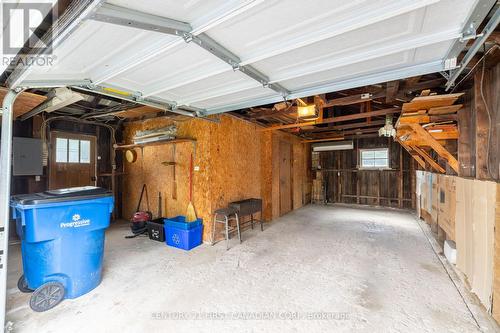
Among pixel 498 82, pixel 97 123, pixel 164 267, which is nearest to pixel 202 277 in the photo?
pixel 164 267

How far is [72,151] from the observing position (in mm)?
4543

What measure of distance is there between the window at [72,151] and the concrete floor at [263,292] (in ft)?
6.33

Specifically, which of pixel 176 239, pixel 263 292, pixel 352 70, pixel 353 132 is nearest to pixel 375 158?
pixel 353 132

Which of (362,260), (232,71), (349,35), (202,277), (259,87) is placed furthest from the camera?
(362,260)

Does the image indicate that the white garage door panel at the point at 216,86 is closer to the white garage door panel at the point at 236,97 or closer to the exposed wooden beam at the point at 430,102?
the white garage door panel at the point at 236,97

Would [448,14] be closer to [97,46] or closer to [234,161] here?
[97,46]

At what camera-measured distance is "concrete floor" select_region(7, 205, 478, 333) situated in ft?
5.91

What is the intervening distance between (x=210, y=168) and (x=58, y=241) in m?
2.21

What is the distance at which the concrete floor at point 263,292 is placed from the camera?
1801mm

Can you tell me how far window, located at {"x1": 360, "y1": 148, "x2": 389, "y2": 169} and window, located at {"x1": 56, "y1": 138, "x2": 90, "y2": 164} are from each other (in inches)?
333

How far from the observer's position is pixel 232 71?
1877 mm

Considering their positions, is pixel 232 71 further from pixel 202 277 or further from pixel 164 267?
pixel 164 267

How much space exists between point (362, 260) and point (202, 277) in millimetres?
2274

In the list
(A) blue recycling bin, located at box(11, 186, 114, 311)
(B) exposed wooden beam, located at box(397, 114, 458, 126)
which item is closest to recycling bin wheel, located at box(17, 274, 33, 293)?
(A) blue recycling bin, located at box(11, 186, 114, 311)
